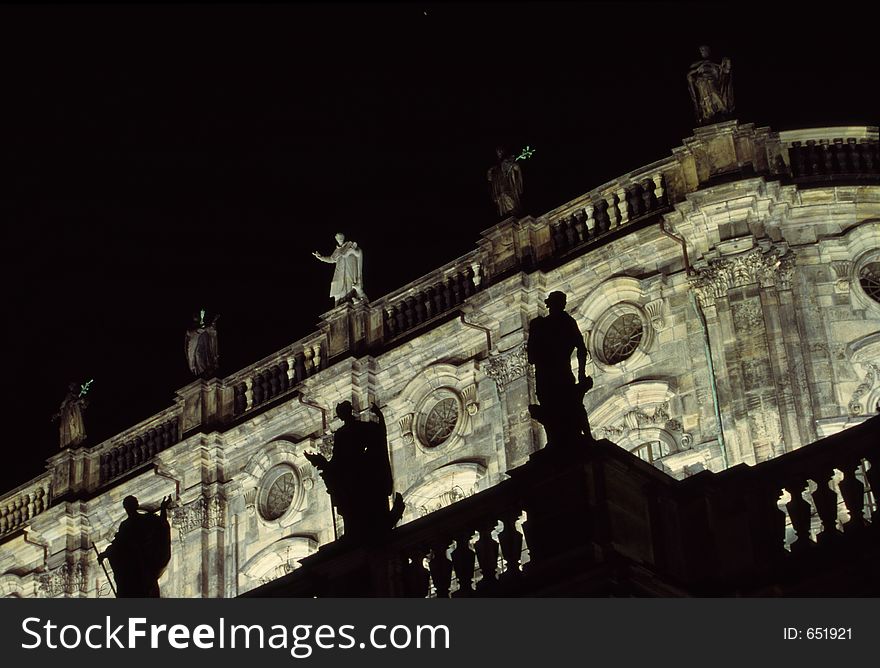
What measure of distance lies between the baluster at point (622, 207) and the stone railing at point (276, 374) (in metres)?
7.07

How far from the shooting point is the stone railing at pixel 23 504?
3628cm

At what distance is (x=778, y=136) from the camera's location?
26984 millimetres

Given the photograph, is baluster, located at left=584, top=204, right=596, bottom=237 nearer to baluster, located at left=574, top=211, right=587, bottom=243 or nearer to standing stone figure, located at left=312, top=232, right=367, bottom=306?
baluster, located at left=574, top=211, right=587, bottom=243

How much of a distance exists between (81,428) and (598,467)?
25.5 m

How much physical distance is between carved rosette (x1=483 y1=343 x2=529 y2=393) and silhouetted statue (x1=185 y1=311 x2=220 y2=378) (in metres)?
7.96

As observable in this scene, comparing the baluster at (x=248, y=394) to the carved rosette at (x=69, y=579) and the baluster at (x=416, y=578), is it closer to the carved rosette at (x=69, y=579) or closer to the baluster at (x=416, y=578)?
the carved rosette at (x=69, y=579)

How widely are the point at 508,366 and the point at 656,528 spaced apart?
607 inches

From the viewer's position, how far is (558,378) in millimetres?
13617

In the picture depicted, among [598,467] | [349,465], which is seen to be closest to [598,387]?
[349,465]

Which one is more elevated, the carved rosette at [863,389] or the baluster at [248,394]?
the baluster at [248,394]

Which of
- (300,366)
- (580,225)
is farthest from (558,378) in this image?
(300,366)

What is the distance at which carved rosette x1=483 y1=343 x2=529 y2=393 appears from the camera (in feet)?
91.7

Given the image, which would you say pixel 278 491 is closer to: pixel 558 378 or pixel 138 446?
pixel 138 446

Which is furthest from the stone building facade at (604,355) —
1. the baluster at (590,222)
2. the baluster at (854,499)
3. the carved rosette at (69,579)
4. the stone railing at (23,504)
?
the baluster at (854,499)
